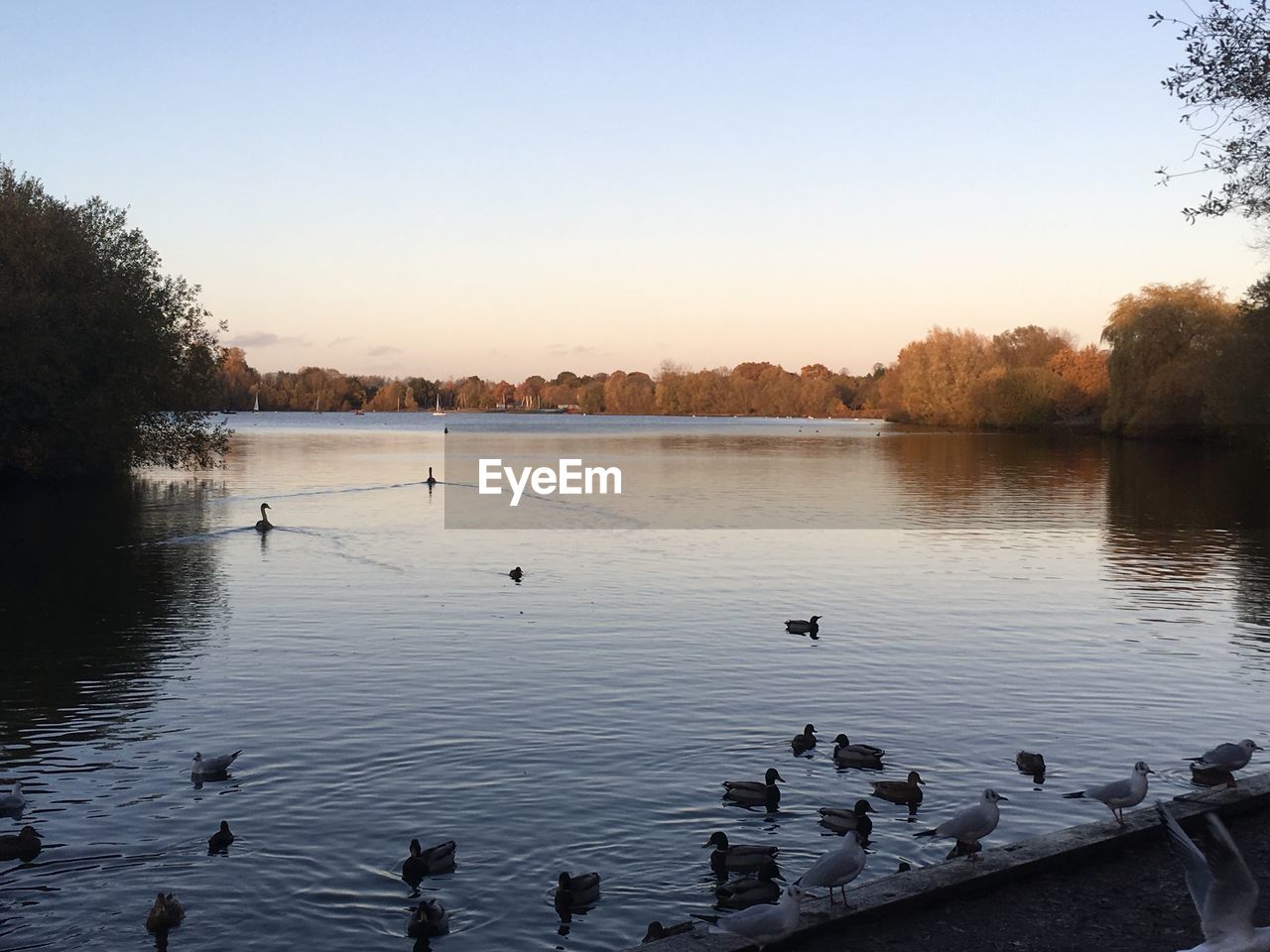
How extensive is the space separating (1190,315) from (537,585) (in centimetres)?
10422

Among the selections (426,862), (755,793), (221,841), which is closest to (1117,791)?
(755,793)

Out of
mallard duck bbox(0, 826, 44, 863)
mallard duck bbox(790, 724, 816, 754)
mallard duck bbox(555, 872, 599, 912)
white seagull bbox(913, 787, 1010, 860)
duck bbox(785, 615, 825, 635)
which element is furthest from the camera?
duck bbox(785, 615, 825, 635)

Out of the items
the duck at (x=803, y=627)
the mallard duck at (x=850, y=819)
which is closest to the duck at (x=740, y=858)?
the mallard duck at (x=850, y=819)

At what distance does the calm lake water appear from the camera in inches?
517

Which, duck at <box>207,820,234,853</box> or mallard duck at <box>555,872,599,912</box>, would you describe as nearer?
mallard duck at <box>555,872,599,912</box>

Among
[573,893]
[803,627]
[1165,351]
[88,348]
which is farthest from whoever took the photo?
[1165,351]

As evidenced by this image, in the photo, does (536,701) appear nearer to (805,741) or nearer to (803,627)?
(805,741)

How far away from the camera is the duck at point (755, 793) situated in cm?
Answer: 1525

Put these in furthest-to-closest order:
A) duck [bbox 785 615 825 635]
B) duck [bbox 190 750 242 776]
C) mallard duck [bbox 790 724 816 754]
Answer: duck [bbox 785 615 825 635], mallard duck [bbox 790 724 816 754], duck [bbox 190 750 242 776]

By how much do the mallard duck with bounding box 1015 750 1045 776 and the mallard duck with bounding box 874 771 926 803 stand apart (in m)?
1.91

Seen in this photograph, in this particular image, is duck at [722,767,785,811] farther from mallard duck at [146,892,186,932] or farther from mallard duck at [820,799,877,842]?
mallard duck at [146,892,186,932]

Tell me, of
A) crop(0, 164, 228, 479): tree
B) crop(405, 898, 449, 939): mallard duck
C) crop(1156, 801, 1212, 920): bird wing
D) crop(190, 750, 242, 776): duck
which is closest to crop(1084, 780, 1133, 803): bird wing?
crop(1156, 801, 1212, 920): bird wing

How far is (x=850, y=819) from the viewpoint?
1435 centimetres

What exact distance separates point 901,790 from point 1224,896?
7.35m
